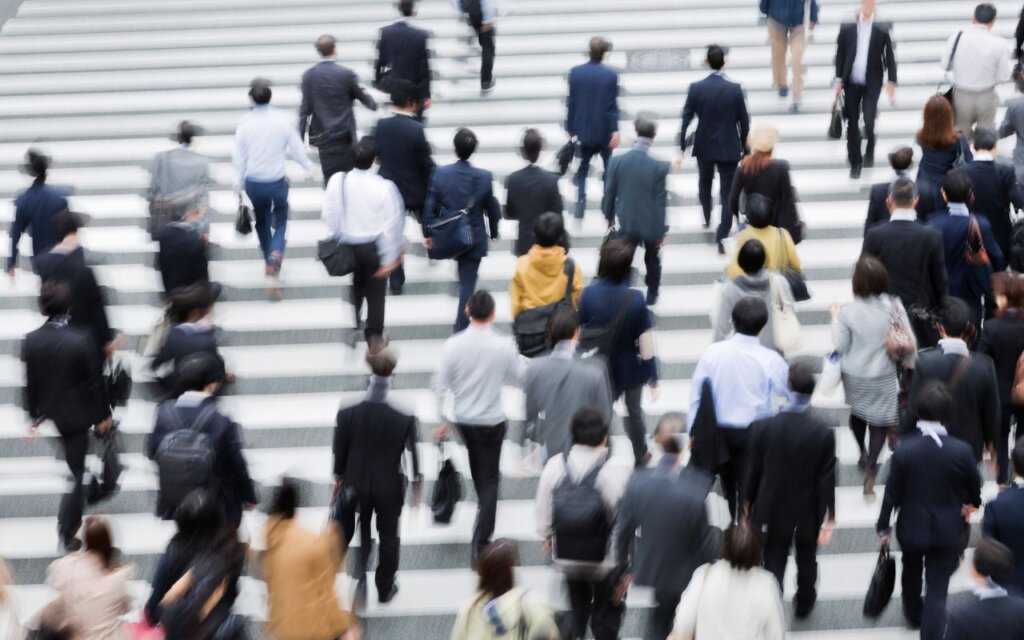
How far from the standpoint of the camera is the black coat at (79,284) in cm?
911

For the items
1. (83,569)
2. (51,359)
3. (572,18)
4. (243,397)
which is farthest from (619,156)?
(572,18)

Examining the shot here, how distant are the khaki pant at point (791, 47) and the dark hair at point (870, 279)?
223 inches

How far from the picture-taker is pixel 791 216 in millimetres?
10070

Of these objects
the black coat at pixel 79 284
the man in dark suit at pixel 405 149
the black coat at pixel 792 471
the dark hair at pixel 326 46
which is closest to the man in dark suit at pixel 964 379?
the black coat at pixel 792 471

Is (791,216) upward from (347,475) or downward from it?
upward

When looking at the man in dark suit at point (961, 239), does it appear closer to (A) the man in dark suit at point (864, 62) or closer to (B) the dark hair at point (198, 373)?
(A) the man in dark suit at point (864, 62)

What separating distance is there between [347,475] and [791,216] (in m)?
3.94

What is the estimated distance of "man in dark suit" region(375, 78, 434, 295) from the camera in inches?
424

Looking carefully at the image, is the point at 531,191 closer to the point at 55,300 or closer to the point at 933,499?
the point at 55,300

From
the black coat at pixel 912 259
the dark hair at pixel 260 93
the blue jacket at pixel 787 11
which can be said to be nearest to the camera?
the black coat at pixel 912 259

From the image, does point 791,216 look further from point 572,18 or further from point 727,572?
point 572,18

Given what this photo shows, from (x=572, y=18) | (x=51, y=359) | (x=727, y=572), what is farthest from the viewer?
(x=572, y=18)

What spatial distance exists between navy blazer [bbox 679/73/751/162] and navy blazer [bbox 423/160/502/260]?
79.6 inches

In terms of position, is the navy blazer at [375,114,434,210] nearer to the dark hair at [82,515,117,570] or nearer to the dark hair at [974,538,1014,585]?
the dark hair at [82,515,117,570]
